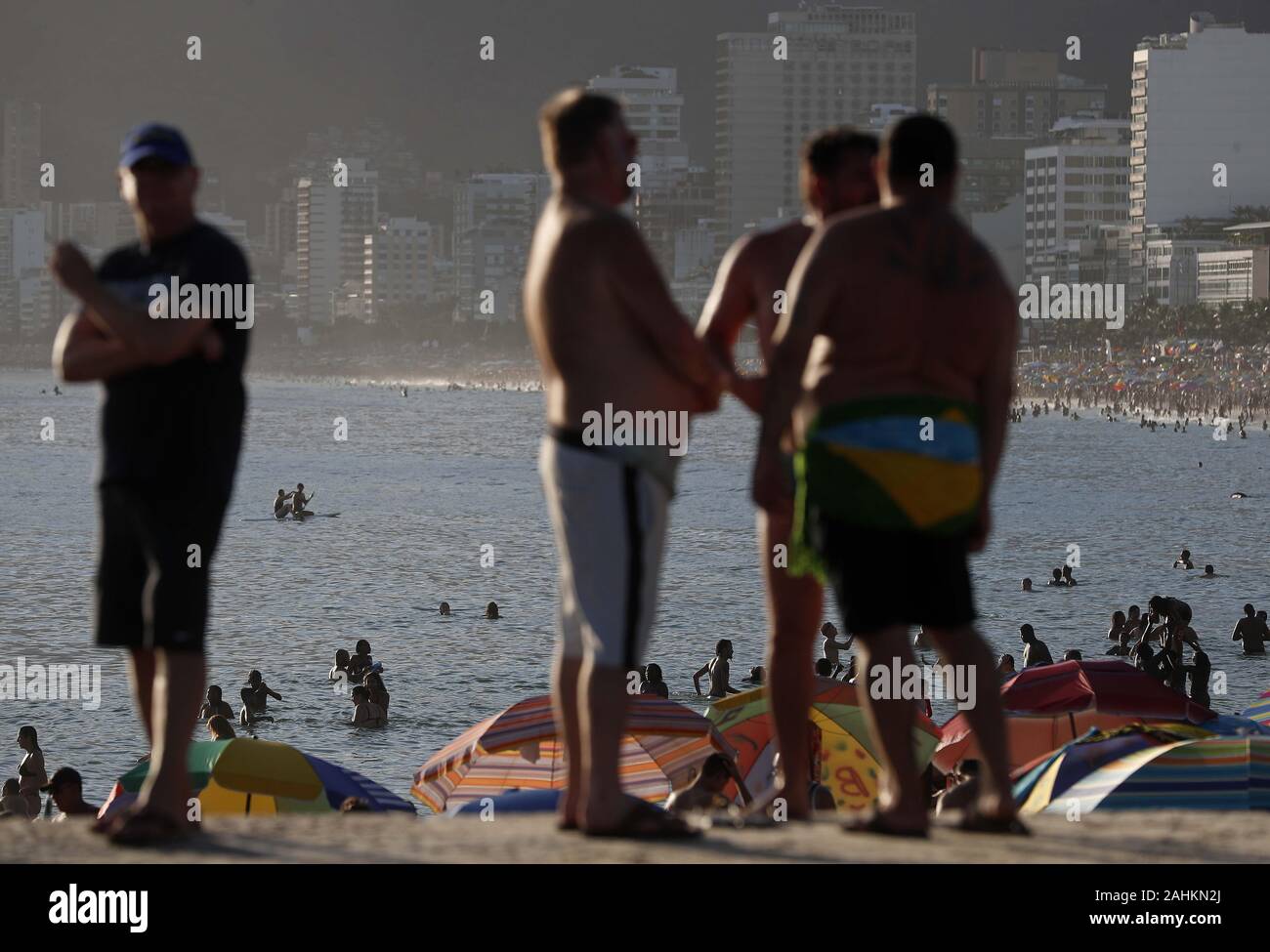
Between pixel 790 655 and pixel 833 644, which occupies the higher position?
pixel 790 655

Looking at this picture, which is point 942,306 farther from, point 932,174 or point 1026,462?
point 1026,462

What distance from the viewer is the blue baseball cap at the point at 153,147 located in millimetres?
5359

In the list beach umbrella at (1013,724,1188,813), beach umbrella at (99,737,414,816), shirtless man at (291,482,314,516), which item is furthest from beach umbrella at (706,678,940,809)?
shirtless man at (291,482,314,516)

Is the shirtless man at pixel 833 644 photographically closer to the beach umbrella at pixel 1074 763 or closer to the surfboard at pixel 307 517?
the beach umbrella at pixel 1074 763

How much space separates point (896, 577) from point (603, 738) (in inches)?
33.3

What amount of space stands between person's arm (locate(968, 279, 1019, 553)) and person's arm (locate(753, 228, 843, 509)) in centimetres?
47

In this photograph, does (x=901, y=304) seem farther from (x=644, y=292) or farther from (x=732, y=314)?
(x=732, y=314)

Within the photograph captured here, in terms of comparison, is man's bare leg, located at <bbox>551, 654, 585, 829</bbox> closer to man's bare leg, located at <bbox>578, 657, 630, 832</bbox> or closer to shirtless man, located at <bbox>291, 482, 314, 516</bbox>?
man's bare leg, located at <bbox>578, 657, 630, 832</bbox>

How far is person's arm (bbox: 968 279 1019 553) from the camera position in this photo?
A: 534 cm

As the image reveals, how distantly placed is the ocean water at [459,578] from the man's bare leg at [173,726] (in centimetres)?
2034

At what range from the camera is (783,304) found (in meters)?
5.95

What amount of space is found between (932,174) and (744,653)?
34438 mm

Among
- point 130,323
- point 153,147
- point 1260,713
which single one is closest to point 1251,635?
point 1260,713
